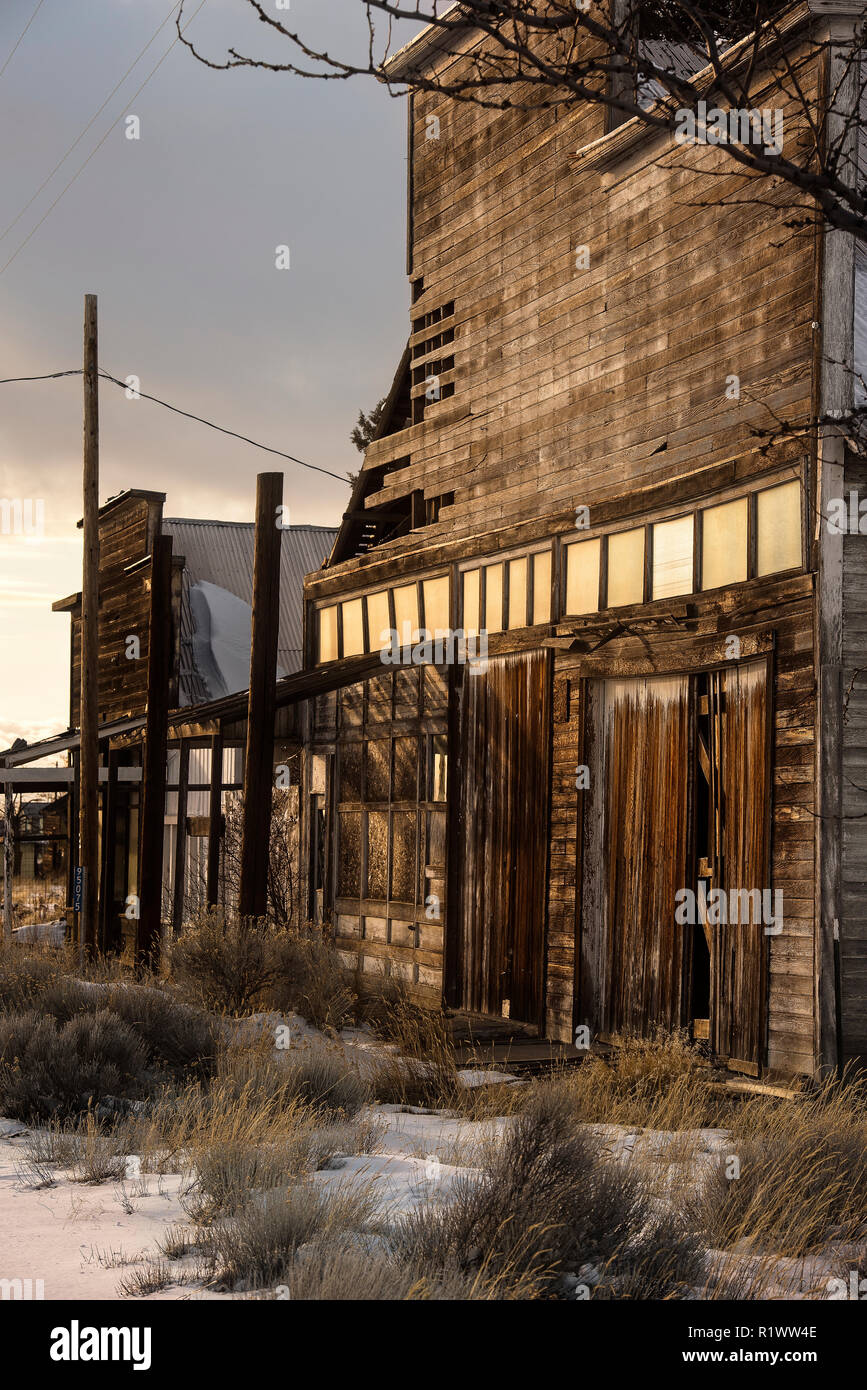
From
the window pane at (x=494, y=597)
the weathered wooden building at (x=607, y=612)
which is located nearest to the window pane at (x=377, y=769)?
the weathered wooden building at (x=607, y=612)

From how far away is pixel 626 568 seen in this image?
12.4m

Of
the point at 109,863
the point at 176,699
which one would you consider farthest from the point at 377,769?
the point at 176,699

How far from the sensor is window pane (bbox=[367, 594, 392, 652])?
54.8 feet

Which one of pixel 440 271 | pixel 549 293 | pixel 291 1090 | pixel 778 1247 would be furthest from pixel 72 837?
pixel 778 1247

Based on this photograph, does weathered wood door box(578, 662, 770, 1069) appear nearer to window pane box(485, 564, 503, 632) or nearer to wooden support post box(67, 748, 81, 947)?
window pane box(485, 564, 503, 632)

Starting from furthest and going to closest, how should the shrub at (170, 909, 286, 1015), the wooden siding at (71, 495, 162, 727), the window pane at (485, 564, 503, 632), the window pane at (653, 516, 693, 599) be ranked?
the wooden siding at (71, 495, 162, 727)
the window pane at (485, 564, 503, 632)
the shrub at (170, 909, 286, 1015)
the window pane at (653, 516, 693, 599)

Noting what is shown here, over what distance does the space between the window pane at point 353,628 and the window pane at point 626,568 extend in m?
5.37

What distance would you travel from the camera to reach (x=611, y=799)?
1237cm

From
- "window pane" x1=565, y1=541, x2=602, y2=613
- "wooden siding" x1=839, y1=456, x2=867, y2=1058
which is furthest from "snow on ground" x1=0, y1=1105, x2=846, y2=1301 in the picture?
"window pane" x1=565, y1=541, x2=602, y2=613

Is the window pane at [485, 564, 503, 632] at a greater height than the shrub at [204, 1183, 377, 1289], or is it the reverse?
the window pane at [485, 564, 503, 632]

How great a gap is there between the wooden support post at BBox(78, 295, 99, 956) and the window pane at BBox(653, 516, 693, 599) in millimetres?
7758

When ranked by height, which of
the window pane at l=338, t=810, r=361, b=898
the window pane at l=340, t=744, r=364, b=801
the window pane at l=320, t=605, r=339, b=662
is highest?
the window pane at l=320, t=605, r=339, b=662
